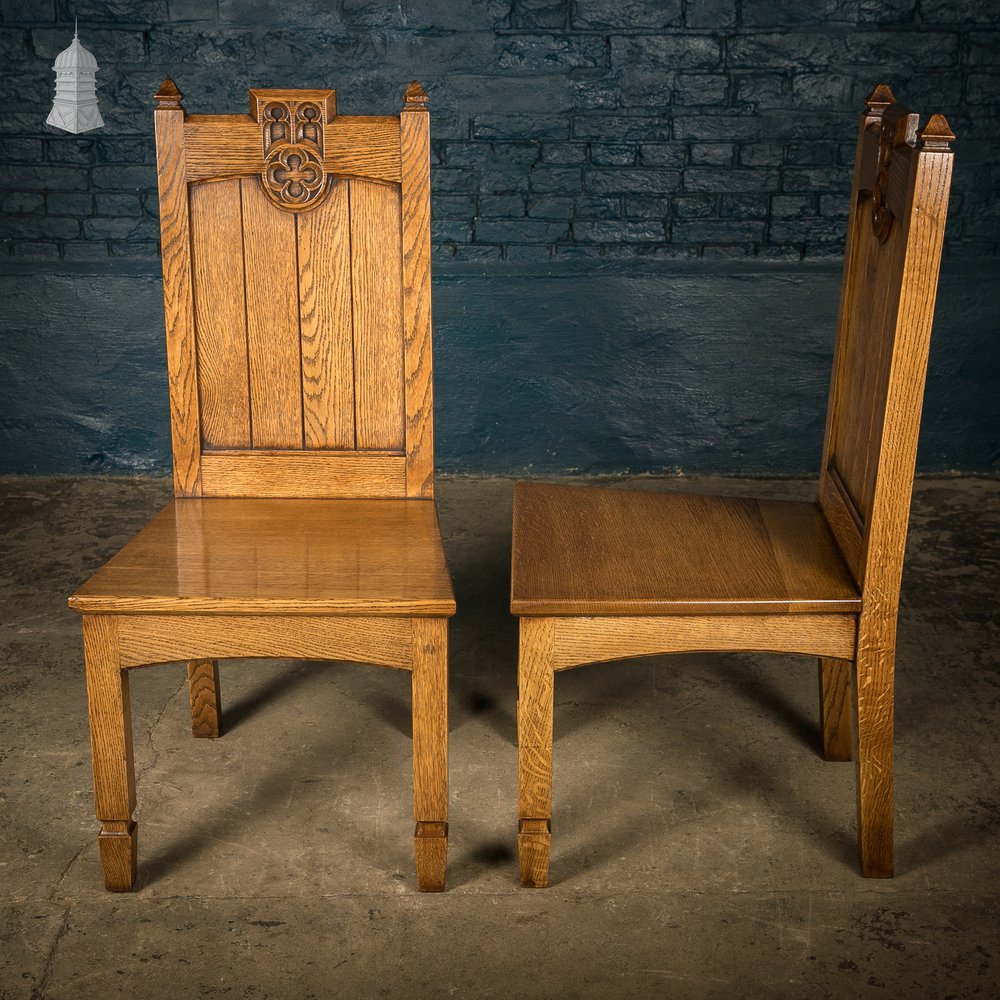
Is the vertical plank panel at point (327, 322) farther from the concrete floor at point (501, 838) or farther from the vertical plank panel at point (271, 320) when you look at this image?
the concrete floor at point (501, 838)

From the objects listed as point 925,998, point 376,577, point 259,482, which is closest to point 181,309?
point 259,482

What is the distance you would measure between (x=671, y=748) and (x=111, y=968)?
107 centimetres

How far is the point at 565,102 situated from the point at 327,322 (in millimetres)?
1886

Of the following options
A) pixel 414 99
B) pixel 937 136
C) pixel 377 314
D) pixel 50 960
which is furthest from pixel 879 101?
pixel 50 960

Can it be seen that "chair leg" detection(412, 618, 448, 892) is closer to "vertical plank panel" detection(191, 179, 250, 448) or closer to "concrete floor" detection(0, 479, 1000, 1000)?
"concrete floor" detection(0, 479, 1000, 1000)

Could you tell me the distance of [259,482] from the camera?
2.18 m

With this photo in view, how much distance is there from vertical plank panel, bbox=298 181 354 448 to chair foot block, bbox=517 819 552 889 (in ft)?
2.41

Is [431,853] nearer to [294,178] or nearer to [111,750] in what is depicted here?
[111,750]

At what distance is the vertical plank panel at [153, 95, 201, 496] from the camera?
2.08 metres

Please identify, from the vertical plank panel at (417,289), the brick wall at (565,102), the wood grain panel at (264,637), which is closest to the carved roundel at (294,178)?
the vertical plank panel at (417,289)

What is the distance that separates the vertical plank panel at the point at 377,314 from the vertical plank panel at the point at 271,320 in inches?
4.2

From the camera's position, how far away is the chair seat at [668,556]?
1.77 m

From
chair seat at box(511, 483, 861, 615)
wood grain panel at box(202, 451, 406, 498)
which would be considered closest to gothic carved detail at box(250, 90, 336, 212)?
wood grain panel at box(202, 451, 406, 498)

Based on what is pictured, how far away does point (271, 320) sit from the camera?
7.04ft
